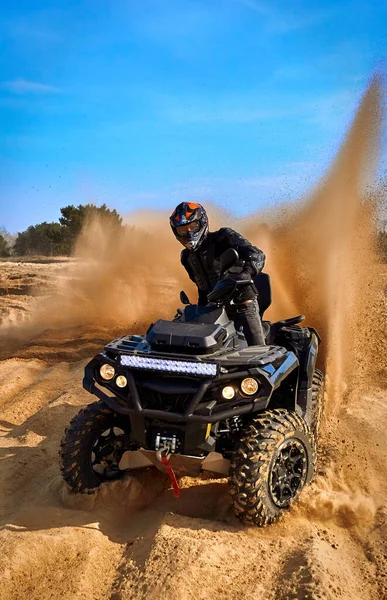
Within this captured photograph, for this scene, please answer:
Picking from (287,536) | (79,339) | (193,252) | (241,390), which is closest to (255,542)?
(287,536)

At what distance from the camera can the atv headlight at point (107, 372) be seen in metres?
4.44

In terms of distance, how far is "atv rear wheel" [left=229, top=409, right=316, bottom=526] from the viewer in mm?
4039

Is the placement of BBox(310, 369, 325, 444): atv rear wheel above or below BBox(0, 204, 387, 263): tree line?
below

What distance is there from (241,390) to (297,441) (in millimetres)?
670

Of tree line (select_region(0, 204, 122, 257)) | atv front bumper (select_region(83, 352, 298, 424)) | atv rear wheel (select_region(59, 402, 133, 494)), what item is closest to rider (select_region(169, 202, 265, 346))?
atv front bumper (select_region(83, 352, 298, 424))

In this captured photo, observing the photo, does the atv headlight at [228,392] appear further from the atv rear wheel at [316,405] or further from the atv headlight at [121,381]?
the atv rear wheel at [316,405]

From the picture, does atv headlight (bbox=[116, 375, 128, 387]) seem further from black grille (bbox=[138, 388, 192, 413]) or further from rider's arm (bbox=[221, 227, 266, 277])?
rider's arm (bbox=[221, 227, 266, 277])

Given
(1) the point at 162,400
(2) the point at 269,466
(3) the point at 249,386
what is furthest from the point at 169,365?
(2) the point at 269,466

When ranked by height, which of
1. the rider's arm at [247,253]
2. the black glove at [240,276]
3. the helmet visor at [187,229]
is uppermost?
the helmet visor at [187,229]

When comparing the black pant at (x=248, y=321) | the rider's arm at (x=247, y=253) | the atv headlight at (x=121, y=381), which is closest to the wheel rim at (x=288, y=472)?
the black pant at (x=248, y=321)

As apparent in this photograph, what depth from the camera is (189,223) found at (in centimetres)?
517

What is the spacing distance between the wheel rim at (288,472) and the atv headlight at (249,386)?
46 cm

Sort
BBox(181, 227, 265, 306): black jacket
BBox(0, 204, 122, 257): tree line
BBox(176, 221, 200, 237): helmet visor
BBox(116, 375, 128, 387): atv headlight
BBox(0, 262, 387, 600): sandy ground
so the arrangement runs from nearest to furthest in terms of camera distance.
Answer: BBox(0, 262, 387, 600): sandy ground, BBox(116, 375, 128, 387): atv headlight, BBox(176, 221, 200, 237): helmet visor, BBox(181, 227, 265, 306): black jacket, BBox(0, 204, 122, 257): tree line

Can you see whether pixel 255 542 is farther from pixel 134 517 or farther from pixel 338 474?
pixel 338 474
